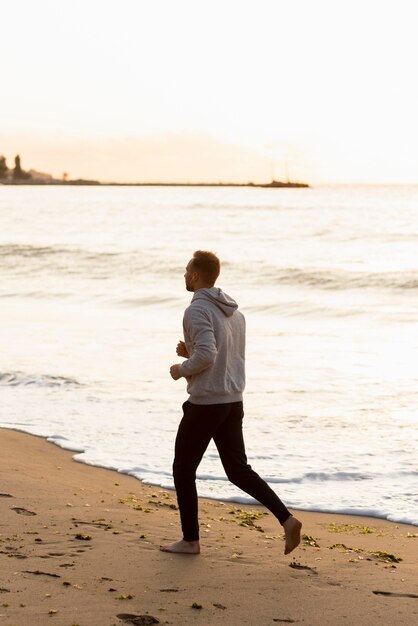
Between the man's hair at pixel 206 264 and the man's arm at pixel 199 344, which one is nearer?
the man's arm at pixel 199 344

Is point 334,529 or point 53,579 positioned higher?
point 53,579

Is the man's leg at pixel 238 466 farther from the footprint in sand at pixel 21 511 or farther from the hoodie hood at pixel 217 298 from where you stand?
the footprint in sand at pixel 21 511

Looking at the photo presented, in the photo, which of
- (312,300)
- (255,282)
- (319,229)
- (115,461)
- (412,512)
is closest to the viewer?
(412,512)

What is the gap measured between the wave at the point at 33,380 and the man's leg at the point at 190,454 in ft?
21.1

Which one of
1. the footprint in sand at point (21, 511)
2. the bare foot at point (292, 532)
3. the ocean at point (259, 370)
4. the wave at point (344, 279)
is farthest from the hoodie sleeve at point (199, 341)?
the wave at point (344, 279)

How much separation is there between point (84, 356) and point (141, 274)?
19.5m

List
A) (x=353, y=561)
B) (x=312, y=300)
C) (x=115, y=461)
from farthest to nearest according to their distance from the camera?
(x=312, y=300) < (x=115, y=461) < (x=353, y=561)

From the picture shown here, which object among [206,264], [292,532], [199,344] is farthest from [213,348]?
[292,532]

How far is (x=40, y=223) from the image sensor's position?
6300 centimetres

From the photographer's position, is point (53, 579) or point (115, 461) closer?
point (53, 579)

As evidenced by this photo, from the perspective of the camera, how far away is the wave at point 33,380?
11.4 meters

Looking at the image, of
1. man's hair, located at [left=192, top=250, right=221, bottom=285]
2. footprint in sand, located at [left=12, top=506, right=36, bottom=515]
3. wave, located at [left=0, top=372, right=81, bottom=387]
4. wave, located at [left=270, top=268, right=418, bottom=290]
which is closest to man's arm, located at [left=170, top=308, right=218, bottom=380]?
man's hair, located at [left=192, top=250, right=221, bottom=285]

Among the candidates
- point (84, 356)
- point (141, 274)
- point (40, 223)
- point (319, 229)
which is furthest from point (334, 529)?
point (40, 223)

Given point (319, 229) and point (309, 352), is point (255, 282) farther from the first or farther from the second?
point (319, 229)
